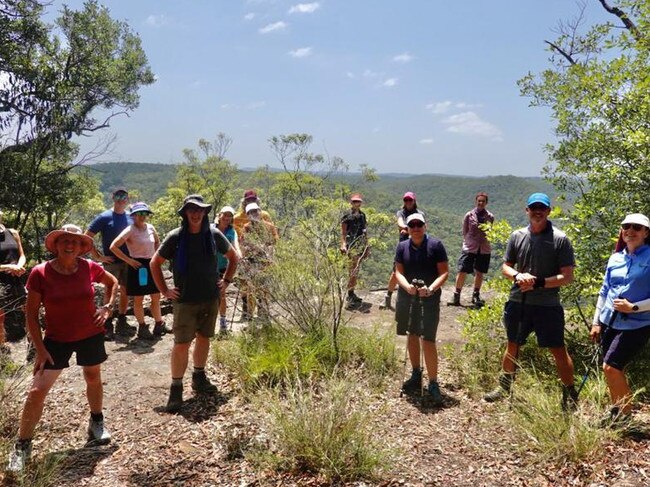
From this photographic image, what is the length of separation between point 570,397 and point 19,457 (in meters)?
4.55

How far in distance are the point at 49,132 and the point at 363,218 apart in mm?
11105

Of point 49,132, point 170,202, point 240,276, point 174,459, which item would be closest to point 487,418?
point 174,459

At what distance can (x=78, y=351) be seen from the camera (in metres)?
3.69

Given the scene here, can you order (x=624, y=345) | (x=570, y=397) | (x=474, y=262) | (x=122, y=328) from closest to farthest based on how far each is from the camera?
1. (x=624, y=345)
2. (x=570, y=397)
3. (x=122, y=328)
4. (x=474, y=262)

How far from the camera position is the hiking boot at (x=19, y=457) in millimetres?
3263

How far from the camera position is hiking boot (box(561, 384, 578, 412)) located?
3.94 m

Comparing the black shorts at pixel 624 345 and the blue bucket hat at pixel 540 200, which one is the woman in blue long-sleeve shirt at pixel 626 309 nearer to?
the black shorts at pixel 624 345

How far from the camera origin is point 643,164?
14.8 feet

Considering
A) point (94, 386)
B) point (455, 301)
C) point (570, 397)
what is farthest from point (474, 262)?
point (94, 386)

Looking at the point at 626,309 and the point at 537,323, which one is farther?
the point at 537,323

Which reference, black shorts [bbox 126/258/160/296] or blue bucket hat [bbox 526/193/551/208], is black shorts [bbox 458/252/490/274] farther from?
black shorts [bbox 126/258/160/296]

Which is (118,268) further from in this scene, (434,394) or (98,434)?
(434,394)

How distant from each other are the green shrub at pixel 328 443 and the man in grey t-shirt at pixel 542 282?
183 centimetres

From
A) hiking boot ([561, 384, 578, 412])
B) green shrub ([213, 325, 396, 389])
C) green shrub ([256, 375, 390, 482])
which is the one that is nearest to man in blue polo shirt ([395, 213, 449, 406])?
green shrub ([213, 325, 396, 389])
